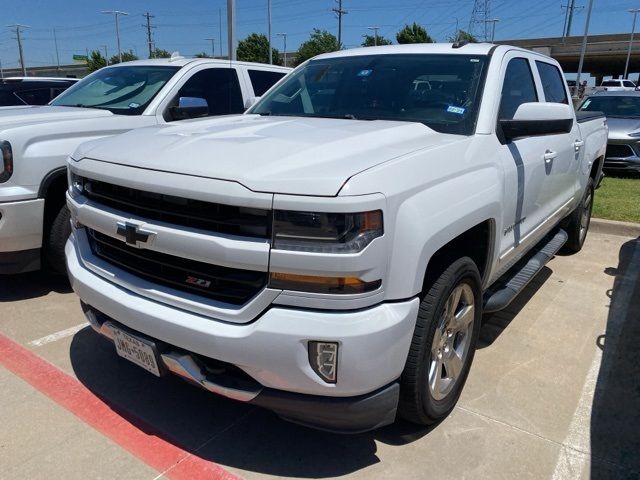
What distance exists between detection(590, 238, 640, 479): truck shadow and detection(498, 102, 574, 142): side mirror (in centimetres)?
159

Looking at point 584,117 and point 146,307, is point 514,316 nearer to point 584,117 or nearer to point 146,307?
point 584,117

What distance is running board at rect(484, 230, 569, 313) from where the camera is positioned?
342 cm

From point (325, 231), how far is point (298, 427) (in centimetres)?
131

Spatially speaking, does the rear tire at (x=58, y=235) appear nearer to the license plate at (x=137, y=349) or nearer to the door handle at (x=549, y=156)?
the license plate at (x=137, y=349)

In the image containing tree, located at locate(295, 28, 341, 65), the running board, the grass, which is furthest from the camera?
tree, located at locate(295, 28, 341, 65)

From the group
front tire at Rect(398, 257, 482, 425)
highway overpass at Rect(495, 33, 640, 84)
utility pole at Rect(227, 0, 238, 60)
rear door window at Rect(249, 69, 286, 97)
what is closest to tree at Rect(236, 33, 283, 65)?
highway overpass at Rect(495, 33, 640, 84)

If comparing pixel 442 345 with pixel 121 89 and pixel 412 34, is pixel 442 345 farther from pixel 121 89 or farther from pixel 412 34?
pixel 412 34

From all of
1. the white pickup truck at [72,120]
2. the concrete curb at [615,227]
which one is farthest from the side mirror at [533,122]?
the concrete curb at [615,227]

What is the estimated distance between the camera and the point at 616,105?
1205 cm

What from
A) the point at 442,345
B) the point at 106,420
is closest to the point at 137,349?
the point at 106,420

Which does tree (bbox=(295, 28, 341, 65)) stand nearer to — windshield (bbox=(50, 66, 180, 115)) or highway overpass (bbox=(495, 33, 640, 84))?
highway overpass (bbox=(495, 33, 640, 84))

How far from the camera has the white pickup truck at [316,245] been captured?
82.8 inches

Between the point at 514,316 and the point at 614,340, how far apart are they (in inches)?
28.1

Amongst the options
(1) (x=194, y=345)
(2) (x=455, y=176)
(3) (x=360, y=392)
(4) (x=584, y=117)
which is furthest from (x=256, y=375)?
(4) (x=584, y=117)
